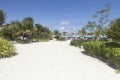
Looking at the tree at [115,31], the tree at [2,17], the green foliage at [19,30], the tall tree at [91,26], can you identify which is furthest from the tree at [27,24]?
the tree at [115,31]

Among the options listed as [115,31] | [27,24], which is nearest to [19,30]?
[27,24]

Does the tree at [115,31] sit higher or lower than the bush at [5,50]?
higher

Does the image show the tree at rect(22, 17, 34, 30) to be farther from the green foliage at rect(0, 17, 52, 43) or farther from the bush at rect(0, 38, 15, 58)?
the bush at rect(0, 38, 15, 58)

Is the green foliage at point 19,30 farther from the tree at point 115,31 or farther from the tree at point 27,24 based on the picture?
the tree at point 115,31

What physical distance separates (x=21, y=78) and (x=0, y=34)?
29578 mm

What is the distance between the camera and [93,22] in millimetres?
30328

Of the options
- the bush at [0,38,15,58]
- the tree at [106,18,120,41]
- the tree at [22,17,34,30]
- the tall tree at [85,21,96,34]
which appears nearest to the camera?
the tree at [106,18,120,41]

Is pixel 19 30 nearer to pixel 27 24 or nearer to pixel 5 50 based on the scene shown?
pixel 27 24

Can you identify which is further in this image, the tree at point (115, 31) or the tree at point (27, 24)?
the tree at point (27, 24)

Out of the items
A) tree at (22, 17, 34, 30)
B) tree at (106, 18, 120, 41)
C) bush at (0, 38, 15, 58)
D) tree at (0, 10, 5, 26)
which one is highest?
tree at (0, 10, 5, 26)

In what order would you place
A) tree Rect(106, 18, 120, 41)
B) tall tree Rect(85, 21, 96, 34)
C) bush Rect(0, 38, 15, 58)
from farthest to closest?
tall tree Rect(85, 21, 96, 34)
bush Rect(0, 38, 15, 58)
tree Rect(106, 18, 120, 41)

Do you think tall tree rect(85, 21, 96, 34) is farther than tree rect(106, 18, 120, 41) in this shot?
Yes

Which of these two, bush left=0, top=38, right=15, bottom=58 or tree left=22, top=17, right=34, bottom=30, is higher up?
tree left=22, top=17, right=34, bottom=30

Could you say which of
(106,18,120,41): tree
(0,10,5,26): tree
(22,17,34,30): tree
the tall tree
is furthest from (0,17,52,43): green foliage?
(106,18,120,41): tree
